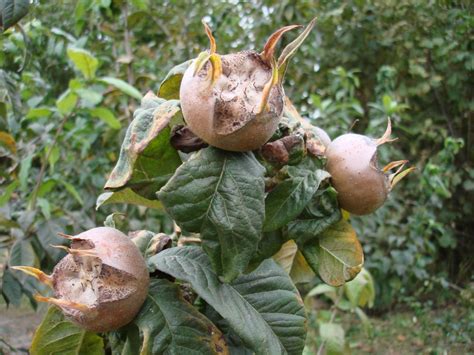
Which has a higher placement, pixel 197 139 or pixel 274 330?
pixel 197 139

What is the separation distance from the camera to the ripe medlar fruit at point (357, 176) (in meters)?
0.79

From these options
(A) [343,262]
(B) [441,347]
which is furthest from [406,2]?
(A) [343,262]

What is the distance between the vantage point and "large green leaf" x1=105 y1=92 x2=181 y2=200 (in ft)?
2.28

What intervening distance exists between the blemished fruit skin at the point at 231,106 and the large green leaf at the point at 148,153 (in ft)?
0.19

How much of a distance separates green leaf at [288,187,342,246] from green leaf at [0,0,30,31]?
2.47 ft

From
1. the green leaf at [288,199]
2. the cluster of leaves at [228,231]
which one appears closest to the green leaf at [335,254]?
the cluster of leaves at [228,231]

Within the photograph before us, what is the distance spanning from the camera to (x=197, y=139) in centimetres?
71

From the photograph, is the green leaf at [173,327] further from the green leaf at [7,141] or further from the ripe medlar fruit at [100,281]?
the green leaf at [7,141]

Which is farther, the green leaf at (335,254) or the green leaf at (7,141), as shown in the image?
the green leaf at (7,141)

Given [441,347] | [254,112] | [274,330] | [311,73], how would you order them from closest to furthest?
1. [254,112]
2. [274,330]
3. [441,347]
4. [311,73]

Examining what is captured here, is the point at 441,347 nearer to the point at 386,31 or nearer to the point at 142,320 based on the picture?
the point at 386,31

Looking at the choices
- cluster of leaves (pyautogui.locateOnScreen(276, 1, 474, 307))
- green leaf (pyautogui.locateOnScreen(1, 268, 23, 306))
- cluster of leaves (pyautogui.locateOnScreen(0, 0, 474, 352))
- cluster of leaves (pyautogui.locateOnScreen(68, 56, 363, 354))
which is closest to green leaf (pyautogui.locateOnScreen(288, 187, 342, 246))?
cluster of leaves (pyautogui.locateOnScreen(68, 56, 363, 354))

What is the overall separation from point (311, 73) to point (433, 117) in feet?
4.09

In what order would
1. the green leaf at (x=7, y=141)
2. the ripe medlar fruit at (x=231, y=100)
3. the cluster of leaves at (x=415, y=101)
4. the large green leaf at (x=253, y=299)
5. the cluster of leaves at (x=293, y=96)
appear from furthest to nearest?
the cluster of leaves at (x=415, y=101), the cluster of leaves at (x=293, y=96), the green leaf at (x=7, y=141), the large green leaf at (x=253, y=299), the ripe medlar fruit at (x=231, y=100)
